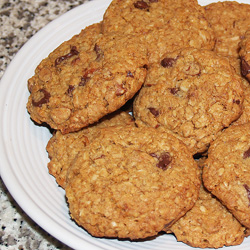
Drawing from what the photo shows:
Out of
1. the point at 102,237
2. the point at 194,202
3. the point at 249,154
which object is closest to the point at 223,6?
the point at 249,154

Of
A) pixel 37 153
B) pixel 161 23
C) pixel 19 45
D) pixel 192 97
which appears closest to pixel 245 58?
pixel 192 97

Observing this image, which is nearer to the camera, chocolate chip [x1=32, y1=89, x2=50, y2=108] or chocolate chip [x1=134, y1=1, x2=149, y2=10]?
chocolate chip [x1=32, y1=89, x2=50, y2=108]

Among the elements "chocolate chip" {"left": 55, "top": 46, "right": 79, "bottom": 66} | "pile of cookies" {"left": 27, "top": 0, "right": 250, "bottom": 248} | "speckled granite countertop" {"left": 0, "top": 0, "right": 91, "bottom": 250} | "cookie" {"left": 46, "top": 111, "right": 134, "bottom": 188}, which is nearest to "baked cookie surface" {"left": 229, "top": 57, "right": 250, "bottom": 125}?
"pile of cookies" {"left": 27, "top": 0, "right": 250, "bottom": 248}

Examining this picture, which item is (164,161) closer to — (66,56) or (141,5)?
(66,56)

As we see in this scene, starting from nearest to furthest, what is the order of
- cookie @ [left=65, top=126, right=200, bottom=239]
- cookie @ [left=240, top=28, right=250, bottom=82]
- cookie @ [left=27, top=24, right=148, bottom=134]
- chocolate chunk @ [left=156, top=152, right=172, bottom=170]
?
cookie @ [left=65, top=126, right=200, bottom=239] < chocolate chunk @ [left=156, top=152, right=172, bottom=170] < cookie @ [left=27, top=24, right=148, bottom=134] < cookie @ [left=240, top=28, right=250, bottom=82]

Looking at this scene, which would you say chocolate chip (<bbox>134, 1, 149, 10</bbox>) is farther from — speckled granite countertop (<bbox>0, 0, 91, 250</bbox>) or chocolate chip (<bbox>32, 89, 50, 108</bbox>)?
speckled granite countertop (<bbox>0, 0, 91, 250</bbox>)

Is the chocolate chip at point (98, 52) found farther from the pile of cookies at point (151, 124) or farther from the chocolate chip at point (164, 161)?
the chocolate chip at point (164, 161)

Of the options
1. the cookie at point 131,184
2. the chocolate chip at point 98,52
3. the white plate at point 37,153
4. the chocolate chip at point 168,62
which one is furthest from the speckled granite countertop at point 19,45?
the chocolate chip at point 168,62

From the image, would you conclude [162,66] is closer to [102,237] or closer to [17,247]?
[102,237]
